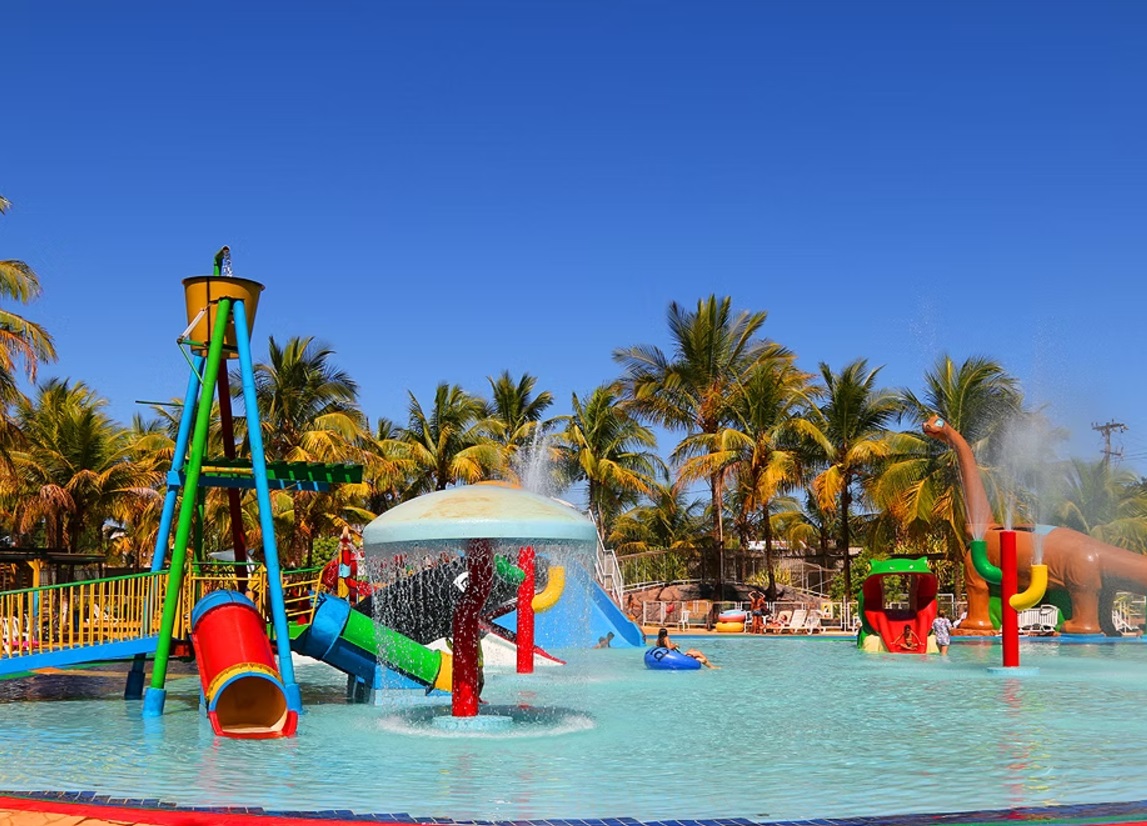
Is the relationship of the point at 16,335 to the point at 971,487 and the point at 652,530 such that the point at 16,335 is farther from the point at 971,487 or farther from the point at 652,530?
the point at 652,530

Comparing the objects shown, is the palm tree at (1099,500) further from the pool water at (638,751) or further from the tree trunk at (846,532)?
the pool water at (638,751)

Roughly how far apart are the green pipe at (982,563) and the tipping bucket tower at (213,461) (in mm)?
14028

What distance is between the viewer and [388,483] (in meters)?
39.0

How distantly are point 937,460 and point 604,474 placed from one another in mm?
11768

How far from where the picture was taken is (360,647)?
13844mm

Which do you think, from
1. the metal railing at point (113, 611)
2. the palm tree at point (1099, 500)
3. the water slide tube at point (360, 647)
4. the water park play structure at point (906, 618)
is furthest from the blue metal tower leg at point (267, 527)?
the palm tree at point (1099, 500)

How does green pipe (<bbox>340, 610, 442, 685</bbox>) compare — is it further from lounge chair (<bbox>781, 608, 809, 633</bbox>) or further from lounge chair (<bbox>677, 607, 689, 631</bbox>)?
lounge chair (<bbox>677, 607, 689, 631</bbox>)

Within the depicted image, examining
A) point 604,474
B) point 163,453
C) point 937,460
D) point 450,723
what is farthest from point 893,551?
point 450,723

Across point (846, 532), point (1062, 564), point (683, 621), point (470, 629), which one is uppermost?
point (846, 532)

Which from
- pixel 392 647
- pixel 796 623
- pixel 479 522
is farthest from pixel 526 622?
pixel 796 623

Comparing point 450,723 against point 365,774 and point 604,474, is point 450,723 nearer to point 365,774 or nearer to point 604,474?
point 365,774

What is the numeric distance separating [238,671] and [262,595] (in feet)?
11.2

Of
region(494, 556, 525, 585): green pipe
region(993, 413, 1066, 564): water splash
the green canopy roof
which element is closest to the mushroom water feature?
the green canopy roof

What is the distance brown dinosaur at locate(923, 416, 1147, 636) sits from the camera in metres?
26.4
